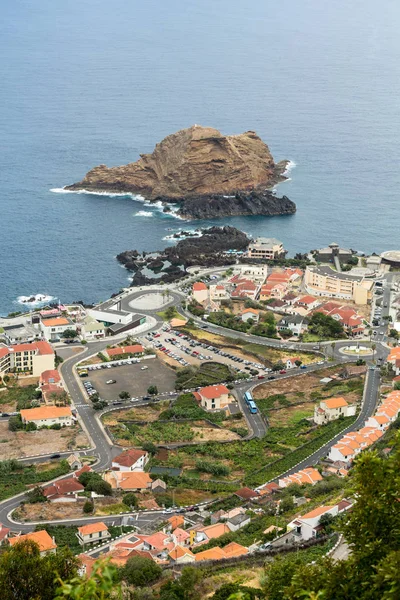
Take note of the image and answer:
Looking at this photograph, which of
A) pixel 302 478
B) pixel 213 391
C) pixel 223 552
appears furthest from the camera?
pixel 213 391

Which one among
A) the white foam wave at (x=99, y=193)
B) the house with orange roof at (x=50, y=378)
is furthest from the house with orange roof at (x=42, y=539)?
the white foam wave at (x=99, y=193)

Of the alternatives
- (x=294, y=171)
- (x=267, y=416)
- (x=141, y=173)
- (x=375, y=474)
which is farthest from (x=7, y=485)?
(x=294, y=171)

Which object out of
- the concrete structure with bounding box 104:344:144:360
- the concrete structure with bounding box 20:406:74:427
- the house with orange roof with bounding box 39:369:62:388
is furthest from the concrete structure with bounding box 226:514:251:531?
the concrete structure with bounding box 104:344:144:360

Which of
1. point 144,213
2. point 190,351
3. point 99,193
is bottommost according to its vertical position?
point 190,351

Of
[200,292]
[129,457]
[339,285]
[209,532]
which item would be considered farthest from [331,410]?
A: [339,285]

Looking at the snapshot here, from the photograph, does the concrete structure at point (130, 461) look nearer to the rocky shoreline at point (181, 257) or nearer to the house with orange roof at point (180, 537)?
the house with orange roof at point (180, 537)

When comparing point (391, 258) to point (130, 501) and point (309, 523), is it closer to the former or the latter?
point (130, 501)
